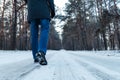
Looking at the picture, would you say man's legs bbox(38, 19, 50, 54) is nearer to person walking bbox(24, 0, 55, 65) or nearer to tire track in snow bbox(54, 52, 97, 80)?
person walking bbox(24, 0, 55, 65)

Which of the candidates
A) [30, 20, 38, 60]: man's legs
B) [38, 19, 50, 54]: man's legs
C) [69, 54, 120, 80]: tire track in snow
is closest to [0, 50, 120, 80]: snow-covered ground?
[69, 54, 120, 80]: tire track in snow

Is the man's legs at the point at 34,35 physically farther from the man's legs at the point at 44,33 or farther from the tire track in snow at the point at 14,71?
the tire track in snow at the point at 14,71

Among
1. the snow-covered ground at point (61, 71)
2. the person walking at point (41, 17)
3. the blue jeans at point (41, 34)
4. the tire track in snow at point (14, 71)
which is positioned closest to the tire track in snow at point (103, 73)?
the snow-covered ground at point (61, 71)

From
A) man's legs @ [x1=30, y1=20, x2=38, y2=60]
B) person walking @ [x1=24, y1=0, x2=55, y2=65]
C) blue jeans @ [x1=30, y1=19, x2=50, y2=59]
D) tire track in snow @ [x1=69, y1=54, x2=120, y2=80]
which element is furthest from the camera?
man's legs @ [x1=30, y1=20, x2=38, y2=60]

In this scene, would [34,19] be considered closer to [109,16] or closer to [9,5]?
[109,16]

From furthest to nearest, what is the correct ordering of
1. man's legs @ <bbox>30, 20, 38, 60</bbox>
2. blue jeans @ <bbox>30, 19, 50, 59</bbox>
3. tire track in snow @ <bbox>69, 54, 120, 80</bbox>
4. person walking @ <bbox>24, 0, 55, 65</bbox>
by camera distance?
man's legs @ <bbox>30, 20, 38, 60</bbox>, person walking @ <bbox>24, 0, 55, 65</bbox>, blue jeans @ <bbox>30, 19, 50, 59</bbox>, tire track in snow @ <bbox>69, 54, 120, 80</bbox>

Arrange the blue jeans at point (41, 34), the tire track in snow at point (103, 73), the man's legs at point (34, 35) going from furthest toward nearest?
1. the man's legs at point (34, 35)
2. the blue jeans at point (41, 34)
3. the tire track in snow at point (103, 73)

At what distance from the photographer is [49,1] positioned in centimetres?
348

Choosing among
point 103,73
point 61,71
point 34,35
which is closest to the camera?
point 103,73

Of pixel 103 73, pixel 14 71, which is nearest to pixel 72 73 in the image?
pixel 103 73

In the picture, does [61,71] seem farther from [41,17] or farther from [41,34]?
[41,17]

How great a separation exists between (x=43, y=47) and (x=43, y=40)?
151 millimetres

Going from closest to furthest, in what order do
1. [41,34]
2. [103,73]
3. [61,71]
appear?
[103,73]
[61,71]
[41,34]

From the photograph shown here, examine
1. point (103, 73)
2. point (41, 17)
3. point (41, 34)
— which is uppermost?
point (41, 17)
